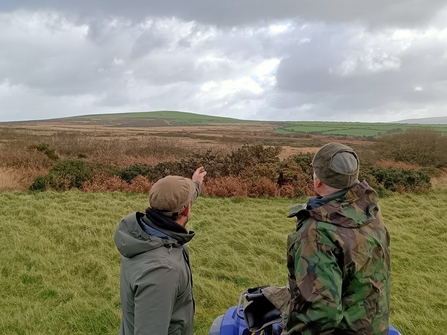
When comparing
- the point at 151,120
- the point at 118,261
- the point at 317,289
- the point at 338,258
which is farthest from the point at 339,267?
the point at 151,120

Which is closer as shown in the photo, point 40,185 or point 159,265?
point 159,265

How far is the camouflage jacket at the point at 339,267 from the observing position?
5.25 ft

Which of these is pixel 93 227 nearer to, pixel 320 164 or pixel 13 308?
pixel 13 308

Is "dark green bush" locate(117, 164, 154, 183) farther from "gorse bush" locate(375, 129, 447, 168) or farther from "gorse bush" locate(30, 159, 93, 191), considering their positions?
"gorse bush" locate(375, 129, 447, 168)

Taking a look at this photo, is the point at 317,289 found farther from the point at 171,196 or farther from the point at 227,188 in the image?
the point at 227,188

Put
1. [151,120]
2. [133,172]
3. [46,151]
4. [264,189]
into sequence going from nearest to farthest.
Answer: [264,189], [133,172], [46,151], [151,120]

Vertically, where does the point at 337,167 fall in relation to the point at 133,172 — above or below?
above

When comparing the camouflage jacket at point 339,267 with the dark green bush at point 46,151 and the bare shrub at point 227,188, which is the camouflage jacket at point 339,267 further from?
the dark green bush at point 46,151

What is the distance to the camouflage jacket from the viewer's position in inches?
63.0

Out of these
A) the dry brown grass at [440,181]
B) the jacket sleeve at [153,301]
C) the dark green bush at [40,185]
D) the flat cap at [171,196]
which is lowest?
the dry brown grass at [440,181]

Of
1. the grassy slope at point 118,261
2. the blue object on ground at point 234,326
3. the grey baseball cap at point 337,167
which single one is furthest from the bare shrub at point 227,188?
the grey baseball cap at point 337,167

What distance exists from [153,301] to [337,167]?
105 cm

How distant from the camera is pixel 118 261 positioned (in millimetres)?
5973

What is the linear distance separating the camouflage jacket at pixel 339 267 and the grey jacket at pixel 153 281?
1.77 ft
